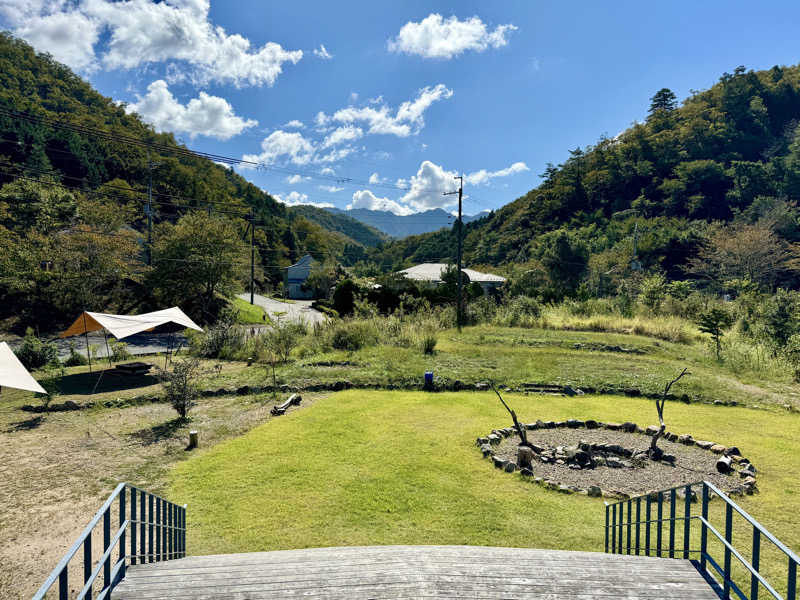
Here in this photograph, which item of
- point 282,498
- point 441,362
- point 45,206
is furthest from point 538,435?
point 45,206

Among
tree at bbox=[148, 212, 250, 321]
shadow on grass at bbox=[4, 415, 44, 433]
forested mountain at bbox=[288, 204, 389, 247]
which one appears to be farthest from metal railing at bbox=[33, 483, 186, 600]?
forested mountain at bbox=[288, 204, 389, 247]

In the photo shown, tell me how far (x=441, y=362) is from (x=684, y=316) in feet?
52.3

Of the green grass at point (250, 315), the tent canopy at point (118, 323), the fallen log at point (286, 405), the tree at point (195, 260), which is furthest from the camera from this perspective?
the green grass at point (250, 315)

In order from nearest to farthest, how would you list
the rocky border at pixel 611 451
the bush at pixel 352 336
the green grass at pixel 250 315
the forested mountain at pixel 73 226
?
the rocky border at pixel 611 451, the bush at pixel 352 336, the forested mountain at pixel 73 226, the green grass at pixel 250 315

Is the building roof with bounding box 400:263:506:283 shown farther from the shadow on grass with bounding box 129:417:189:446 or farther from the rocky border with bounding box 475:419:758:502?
the shadow on grass with bounding box 129:417:189:446

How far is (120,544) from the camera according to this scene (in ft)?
10.0

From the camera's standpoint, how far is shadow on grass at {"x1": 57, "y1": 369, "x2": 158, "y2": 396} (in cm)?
1212

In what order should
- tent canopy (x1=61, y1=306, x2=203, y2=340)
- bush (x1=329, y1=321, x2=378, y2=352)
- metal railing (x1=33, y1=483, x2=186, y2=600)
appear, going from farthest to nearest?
1. bush (x1=329, y1=321, x2=378, y2=352)
2. tent canopy (x1=61, y1=306, x2=203, y2=340)
3. metal railing (x1=33, y1=483, x2=186, y2=600)

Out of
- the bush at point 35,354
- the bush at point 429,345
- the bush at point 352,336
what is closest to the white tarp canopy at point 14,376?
the bush at point 35,354

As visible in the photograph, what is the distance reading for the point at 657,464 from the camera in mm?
7215

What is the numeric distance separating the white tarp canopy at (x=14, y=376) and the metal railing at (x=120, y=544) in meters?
5.11

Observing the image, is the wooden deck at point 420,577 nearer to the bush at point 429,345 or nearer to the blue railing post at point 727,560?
the blue railing post at point 727,560

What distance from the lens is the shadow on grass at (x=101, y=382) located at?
12123mm

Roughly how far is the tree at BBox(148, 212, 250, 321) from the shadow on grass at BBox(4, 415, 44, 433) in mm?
15861
